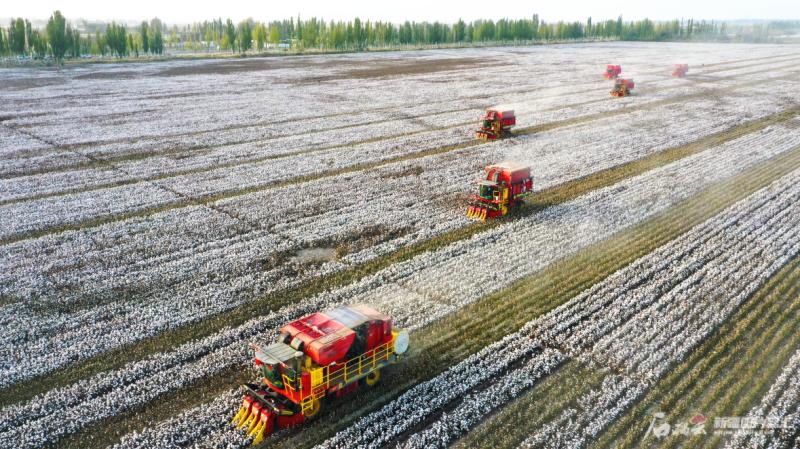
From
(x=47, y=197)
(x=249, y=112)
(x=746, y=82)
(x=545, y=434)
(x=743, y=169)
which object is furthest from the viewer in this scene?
(x=746, y=82)

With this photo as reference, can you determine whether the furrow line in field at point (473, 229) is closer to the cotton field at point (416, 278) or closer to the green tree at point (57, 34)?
the cotton field at point (416, 278)

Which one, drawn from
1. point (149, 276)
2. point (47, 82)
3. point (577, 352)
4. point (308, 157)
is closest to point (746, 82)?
point (308, 157)

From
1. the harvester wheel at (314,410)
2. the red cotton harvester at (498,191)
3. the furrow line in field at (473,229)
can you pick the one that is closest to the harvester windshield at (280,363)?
the harvester wheel at (314,410)

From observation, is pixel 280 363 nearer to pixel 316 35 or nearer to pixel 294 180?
pixel 294 180

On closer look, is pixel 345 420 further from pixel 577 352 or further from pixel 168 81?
pixel 168 81

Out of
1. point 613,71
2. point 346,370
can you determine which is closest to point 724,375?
point 346,370

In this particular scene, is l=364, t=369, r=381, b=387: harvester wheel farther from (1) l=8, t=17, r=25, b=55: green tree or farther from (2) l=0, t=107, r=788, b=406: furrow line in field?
(1) l=8, t=17, r=25, b=55: green tree
